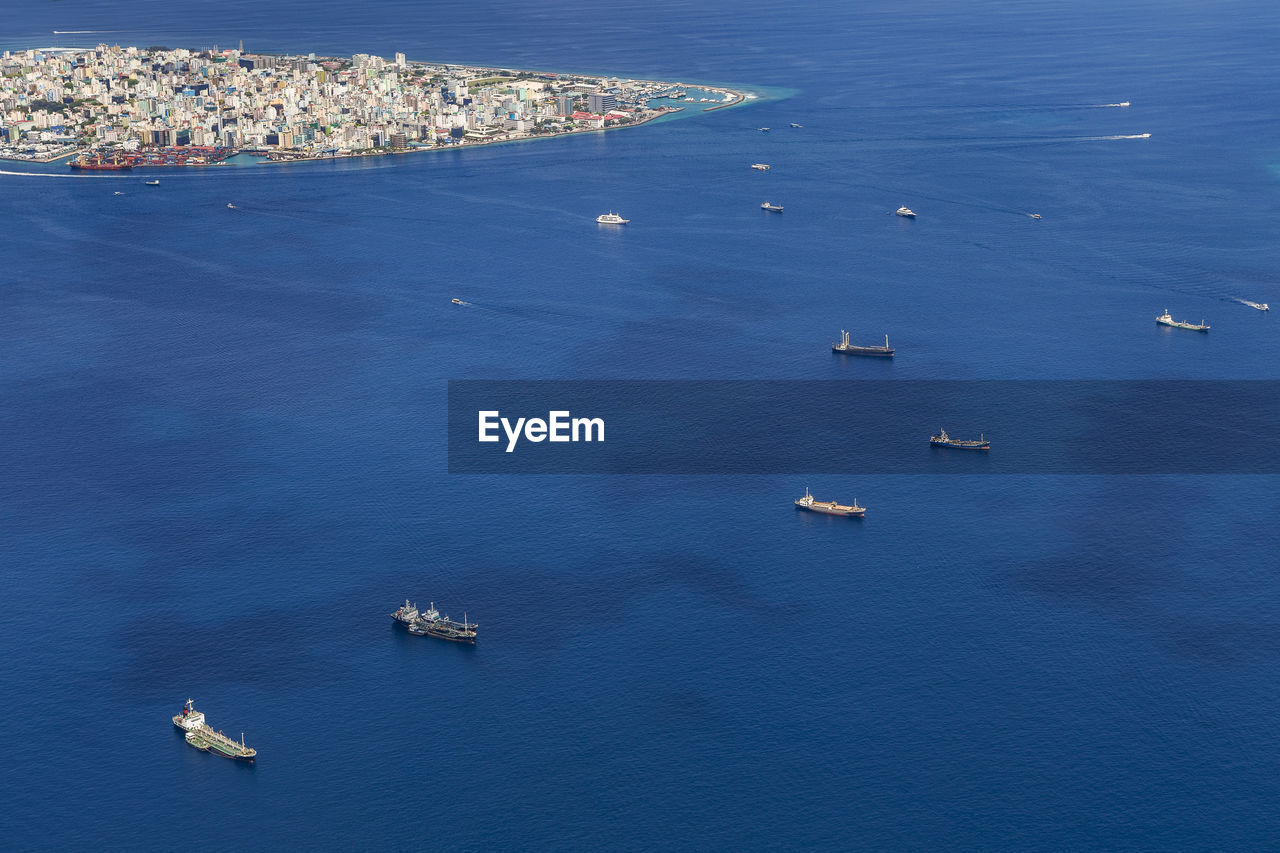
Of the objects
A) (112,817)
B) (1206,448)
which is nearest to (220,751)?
(112,817)

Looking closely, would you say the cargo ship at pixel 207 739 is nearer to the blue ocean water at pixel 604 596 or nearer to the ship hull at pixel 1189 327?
the blue ocean water at pixel 604 596

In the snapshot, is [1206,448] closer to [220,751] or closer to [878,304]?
[878,304]

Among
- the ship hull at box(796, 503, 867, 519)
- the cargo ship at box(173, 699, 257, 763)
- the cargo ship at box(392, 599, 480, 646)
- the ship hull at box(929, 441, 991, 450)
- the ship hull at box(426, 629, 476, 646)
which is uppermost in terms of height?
the ship hull at box(929, 441, 991, 450)

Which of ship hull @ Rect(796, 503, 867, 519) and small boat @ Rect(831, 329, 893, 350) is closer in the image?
ship hull @ Rect(796, 503, 867, 519)

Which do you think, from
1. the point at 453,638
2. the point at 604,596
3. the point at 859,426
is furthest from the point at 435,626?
the point at 859,426

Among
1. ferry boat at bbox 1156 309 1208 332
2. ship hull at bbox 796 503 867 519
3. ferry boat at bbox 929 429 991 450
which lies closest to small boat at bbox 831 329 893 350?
ferry boat at bbox 929 429 991 450

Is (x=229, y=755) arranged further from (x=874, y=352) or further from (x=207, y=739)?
(x=874, y=352)

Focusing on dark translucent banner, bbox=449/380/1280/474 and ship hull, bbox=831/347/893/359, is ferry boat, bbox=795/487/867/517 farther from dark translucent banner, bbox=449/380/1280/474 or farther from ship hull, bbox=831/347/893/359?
ship hull, bbox=831/347/893/359
